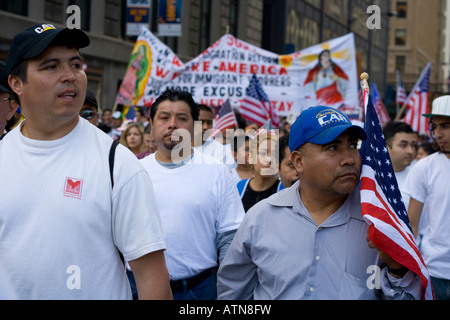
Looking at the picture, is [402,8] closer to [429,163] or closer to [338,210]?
[429,163]

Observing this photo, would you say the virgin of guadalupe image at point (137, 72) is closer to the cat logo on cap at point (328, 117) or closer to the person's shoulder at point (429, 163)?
the person's shoulder at point (429, 163)

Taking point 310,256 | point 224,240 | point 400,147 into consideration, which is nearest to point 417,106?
point 400,147

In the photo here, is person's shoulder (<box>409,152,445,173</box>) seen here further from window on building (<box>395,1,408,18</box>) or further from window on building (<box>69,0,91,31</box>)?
window on building (<box>395,1,408,18</box>)

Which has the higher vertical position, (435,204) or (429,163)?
(429,163)

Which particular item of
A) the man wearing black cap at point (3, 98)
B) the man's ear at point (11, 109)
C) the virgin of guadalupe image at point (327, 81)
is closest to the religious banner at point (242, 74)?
the virgin of guadalupe image at point (327, 81)

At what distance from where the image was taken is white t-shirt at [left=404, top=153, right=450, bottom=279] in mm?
5562

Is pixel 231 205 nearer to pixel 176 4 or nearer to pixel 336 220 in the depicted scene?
pixel 336 220

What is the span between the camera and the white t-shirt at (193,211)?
4672 mm

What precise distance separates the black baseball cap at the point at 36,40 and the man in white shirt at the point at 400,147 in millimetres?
5061

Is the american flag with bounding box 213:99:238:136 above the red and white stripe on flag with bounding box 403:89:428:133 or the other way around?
the other way around

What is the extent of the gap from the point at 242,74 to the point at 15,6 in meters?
8.47

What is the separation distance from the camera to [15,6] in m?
18.0

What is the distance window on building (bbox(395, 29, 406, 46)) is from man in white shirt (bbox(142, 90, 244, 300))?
96.4 metres

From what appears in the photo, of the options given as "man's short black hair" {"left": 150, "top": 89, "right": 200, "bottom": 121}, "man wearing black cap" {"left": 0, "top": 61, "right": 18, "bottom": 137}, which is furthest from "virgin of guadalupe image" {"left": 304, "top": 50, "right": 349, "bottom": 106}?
"man wearing black cap" {"left": 0, "top": 61, "right": 18, "bottom": 137}
